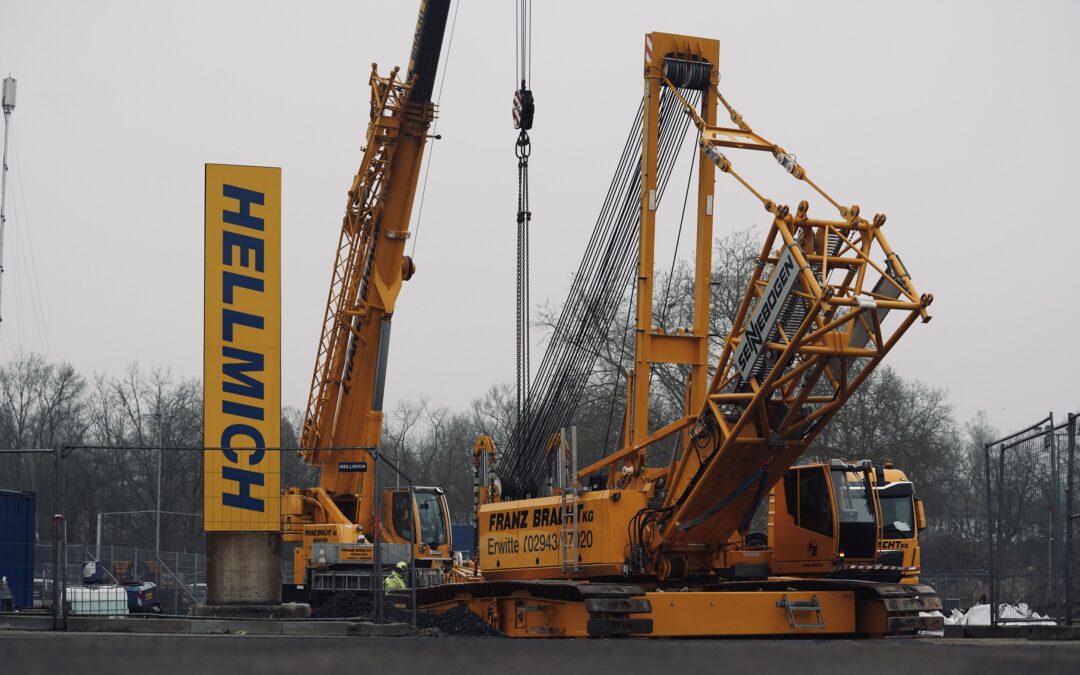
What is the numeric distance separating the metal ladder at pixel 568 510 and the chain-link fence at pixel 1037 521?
5.55 m

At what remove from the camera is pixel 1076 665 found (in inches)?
326

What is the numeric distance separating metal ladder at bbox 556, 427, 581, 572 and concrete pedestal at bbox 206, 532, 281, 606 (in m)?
A: 4.07

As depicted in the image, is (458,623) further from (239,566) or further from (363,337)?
(363,337)

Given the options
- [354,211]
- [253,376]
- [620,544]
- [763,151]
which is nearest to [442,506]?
[354,211]

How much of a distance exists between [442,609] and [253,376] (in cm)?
472

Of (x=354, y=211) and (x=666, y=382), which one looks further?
(x=666, y=382)

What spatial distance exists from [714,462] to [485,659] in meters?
8.12

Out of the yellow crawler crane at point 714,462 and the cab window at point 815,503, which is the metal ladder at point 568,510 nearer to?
the yellow crawler crane at point 714,462

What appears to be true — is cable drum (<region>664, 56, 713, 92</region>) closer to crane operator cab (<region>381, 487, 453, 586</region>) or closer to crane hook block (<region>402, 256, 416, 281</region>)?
crane hook block (<region>402, 256, 416, 281</region>)

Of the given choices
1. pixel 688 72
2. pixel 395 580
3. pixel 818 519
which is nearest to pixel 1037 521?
pixel 818 519

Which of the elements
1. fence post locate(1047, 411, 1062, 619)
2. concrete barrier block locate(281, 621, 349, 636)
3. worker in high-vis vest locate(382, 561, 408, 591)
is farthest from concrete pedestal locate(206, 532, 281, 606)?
fence post locate(1047, 411, 1062, 619)

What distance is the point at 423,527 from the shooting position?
89.2 ft

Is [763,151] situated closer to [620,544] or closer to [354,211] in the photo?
[620,544]

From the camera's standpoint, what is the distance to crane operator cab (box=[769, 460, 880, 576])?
17.9m
